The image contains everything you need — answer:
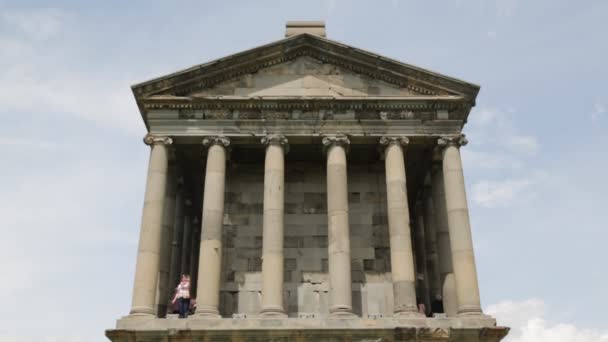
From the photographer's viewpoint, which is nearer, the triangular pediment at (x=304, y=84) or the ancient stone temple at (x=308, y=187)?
the ancient stone temple at (x=308, y=187)

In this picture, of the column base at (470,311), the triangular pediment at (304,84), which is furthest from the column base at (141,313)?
the column base at (470,311)

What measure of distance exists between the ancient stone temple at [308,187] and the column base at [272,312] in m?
0.05

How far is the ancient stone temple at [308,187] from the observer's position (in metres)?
21.5

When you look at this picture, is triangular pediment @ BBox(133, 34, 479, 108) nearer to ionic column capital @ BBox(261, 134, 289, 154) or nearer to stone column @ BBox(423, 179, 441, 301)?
ionic column capital @ BBox(261, 134, 289, 154)

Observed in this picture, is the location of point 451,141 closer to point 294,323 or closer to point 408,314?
point 408,314

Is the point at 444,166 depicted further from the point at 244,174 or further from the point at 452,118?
the point at 244,174

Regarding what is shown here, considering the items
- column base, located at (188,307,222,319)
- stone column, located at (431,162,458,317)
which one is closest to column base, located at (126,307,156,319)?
column base, located at (188,307,222,319)

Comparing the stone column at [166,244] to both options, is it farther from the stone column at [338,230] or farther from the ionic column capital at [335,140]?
the stone column at [338,230]

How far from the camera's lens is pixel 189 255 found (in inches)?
1113

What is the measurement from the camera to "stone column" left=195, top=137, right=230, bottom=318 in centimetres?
2106

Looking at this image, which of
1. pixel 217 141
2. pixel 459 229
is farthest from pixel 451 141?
pixel 217 141

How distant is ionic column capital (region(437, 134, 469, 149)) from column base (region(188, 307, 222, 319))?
10304mm

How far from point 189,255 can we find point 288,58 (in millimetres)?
9958

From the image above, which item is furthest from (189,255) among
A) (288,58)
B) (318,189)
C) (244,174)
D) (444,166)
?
(444,166)
